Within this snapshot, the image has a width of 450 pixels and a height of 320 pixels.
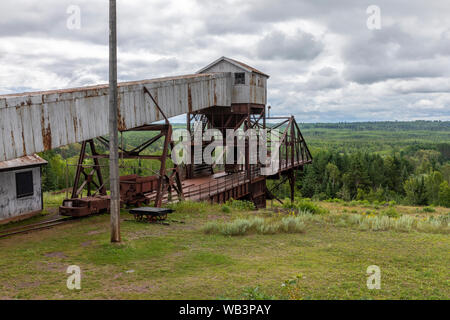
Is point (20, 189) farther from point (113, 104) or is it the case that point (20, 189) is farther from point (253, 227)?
point (253, 227)

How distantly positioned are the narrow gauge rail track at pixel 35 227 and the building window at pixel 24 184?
242 centimetres

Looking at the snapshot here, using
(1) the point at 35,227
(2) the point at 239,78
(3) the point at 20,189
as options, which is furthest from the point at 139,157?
(2) the point at 239,78

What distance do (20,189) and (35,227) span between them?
327 centimetres

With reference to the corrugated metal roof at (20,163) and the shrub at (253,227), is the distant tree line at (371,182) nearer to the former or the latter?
the shrub at (253,227)

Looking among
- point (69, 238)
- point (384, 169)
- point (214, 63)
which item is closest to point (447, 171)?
point (384, 169)

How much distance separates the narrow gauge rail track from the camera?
14587 mm

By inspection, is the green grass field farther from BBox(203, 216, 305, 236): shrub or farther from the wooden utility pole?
the wooden utility pole

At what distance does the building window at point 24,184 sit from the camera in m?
17.7

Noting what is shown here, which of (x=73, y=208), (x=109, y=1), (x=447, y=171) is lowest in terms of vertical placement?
(x=447, y=171)

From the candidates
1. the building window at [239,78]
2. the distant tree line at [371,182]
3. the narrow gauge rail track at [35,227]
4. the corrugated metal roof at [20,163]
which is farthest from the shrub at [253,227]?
the distant tree line at [371,182]
